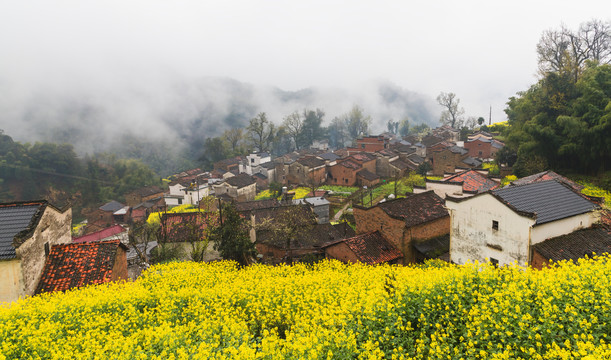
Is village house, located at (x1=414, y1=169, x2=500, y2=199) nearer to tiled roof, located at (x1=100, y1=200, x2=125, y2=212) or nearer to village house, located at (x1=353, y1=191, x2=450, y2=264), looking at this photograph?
village house, located at (x1=353, y1=191, x2=450, y2=264)

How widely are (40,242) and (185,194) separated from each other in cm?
Answer: 4314

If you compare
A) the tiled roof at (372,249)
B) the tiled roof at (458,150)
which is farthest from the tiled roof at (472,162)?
the tiled roof at (372,249)

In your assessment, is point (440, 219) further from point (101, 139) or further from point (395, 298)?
point (101, 139)

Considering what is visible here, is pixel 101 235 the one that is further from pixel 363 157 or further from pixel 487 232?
pixel 363 157

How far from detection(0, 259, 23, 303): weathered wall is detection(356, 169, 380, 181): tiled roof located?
152ft

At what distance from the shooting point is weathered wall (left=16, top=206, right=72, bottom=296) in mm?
15164

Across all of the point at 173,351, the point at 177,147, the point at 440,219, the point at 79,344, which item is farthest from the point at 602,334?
the point at 177,147

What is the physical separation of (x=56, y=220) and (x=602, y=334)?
21.8 meters

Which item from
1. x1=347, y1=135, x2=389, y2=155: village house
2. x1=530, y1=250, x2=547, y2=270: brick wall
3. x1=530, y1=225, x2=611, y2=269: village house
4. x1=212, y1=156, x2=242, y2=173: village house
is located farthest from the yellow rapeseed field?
x1=212, y1=156, x2=242, y2=173: village house

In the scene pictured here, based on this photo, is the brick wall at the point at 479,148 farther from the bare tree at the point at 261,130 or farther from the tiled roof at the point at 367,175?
the bare tree at the point at 261,130

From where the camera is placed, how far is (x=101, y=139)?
109875 mm

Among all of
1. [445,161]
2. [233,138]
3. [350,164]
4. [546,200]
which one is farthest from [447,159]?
[233,138]

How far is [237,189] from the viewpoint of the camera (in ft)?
186

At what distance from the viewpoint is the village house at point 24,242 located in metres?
14.8
